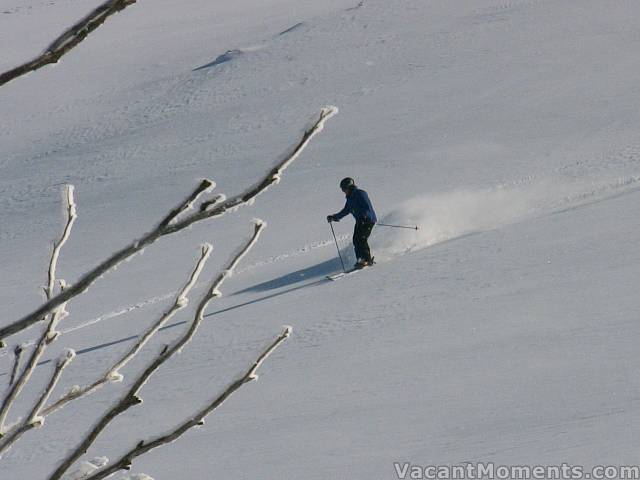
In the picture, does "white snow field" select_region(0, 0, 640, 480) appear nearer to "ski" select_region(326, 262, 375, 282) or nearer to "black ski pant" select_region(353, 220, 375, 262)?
"ski" select_region(326, 262, 375, 282)

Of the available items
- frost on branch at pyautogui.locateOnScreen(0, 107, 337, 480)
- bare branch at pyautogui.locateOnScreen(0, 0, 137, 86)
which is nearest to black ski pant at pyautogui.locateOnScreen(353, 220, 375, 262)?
frost on branch at pyautogui.locateOnScreen(0, 107, 337, 480)

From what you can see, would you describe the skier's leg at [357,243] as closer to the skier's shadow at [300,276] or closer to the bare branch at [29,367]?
the skier's shadow at [300,276]

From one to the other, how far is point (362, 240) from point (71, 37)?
9.72m

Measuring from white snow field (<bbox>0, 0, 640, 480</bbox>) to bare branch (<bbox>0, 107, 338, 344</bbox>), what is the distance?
0.05 m

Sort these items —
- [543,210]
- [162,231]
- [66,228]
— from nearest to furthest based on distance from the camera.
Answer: [162,231]
[66,228]
[543,210]

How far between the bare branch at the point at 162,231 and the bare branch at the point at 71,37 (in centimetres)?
26

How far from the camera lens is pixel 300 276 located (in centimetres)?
1116

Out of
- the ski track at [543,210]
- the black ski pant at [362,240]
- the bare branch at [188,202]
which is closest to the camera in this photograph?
the bare branch at [188,202]

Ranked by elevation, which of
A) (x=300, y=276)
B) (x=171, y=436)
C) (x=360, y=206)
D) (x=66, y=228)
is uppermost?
(x=66, y=228)

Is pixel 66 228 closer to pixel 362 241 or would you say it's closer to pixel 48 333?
pixel 48 333

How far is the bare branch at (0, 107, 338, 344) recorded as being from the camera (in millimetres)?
1354

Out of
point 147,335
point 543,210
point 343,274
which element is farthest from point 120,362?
point 543,210

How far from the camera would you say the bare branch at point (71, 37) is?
121cm

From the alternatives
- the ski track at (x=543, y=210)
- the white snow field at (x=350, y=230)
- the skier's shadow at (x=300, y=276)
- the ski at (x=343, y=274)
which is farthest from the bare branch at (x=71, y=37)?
the skier's shadow at (x=300, y=276)
